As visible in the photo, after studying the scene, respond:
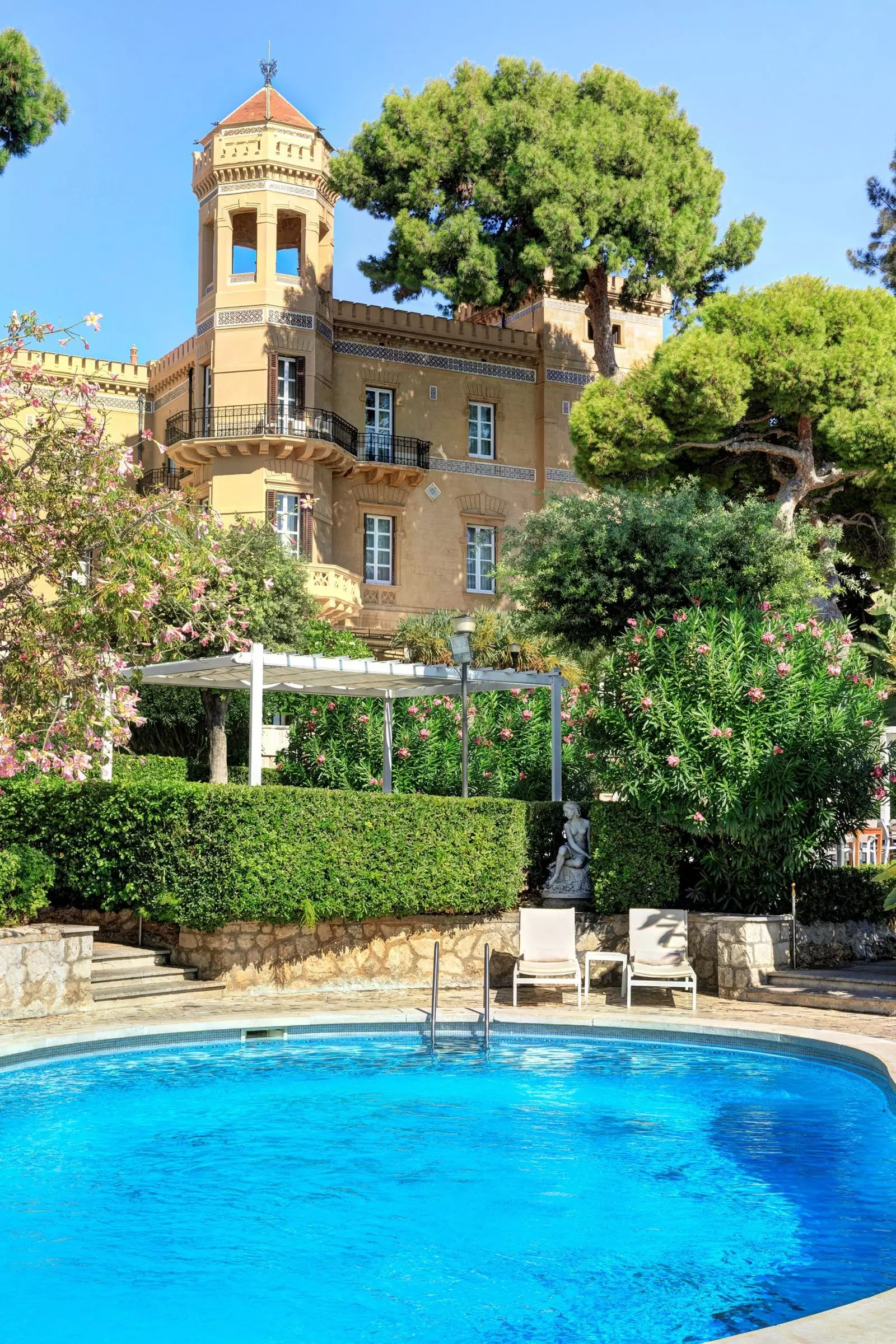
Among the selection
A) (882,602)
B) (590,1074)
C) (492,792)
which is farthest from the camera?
(492,792)

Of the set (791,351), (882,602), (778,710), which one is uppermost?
(791,351)

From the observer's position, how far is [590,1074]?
35.4 ft

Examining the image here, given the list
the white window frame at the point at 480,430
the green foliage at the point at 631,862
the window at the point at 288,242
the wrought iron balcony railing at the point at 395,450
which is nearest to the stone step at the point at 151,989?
the green foliage at the point at 631,862

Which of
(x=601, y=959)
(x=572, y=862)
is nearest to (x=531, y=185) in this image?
(x=572, y=862)

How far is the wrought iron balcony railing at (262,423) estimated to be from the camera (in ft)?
105

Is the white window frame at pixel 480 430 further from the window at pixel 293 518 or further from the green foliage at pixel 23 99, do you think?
the green foliage at pixel 23 99

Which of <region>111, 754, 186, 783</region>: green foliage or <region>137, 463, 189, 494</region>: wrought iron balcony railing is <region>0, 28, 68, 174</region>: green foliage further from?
<region>137, 463, 189, 494</region>: wrought iron balcony railing

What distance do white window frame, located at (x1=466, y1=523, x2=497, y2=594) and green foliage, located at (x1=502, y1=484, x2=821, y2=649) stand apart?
17.5 m

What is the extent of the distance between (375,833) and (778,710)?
436 centimetres

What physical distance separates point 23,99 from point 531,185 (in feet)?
47.5

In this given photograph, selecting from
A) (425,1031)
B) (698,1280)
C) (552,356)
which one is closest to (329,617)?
(552,356)

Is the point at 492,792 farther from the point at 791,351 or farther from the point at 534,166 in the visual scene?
the point at 534,166

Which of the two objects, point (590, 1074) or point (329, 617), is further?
point (329, 617)

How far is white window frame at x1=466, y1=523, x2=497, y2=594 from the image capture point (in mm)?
35500
